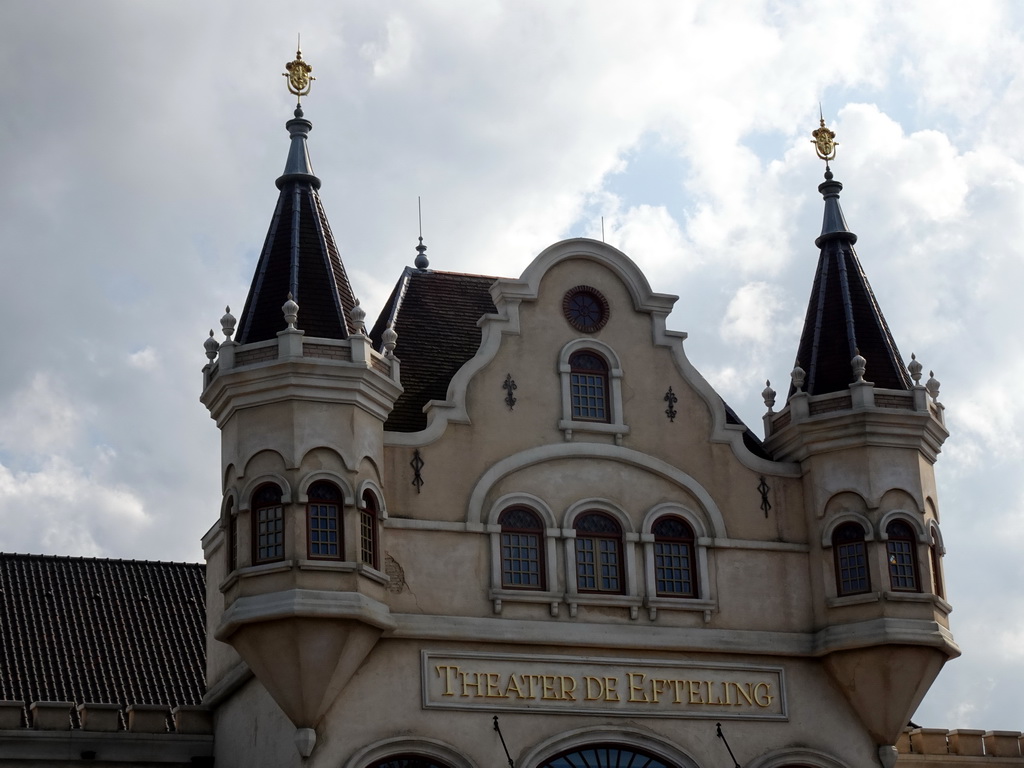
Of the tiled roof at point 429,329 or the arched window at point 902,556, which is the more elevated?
the tiled roof at point 429,329

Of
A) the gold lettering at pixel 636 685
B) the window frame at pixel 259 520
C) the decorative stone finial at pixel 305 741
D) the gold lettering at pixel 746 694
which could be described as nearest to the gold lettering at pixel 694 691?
the gold lettering at pixel 746 694

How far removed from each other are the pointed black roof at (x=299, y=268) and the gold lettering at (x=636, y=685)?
9.91m

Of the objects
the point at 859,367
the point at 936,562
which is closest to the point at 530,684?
the point at 936,562

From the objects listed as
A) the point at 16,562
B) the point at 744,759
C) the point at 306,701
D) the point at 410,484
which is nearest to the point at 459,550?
the point at 410,484

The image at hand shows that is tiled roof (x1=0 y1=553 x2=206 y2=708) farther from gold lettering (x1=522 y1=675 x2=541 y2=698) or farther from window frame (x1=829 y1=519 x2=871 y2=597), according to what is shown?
window frame (x1=829 y1=519 x2=871 y2=597)

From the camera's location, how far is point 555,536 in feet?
A: 138

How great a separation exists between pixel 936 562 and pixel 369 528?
45.2ft

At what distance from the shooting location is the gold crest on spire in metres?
45.2

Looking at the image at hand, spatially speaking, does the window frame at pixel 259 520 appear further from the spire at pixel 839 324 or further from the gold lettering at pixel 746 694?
the spire at pixel 839 324

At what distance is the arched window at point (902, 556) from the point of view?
43.2m

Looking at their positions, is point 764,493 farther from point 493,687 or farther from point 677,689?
point 493,687

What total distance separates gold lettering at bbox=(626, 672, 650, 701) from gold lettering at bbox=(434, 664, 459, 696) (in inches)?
160

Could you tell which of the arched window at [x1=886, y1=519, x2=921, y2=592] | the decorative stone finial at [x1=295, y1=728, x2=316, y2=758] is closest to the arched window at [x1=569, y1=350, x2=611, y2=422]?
the arched window at [x1=886, y1=519, x2=921, y2=592]

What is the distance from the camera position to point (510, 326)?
143 feet
